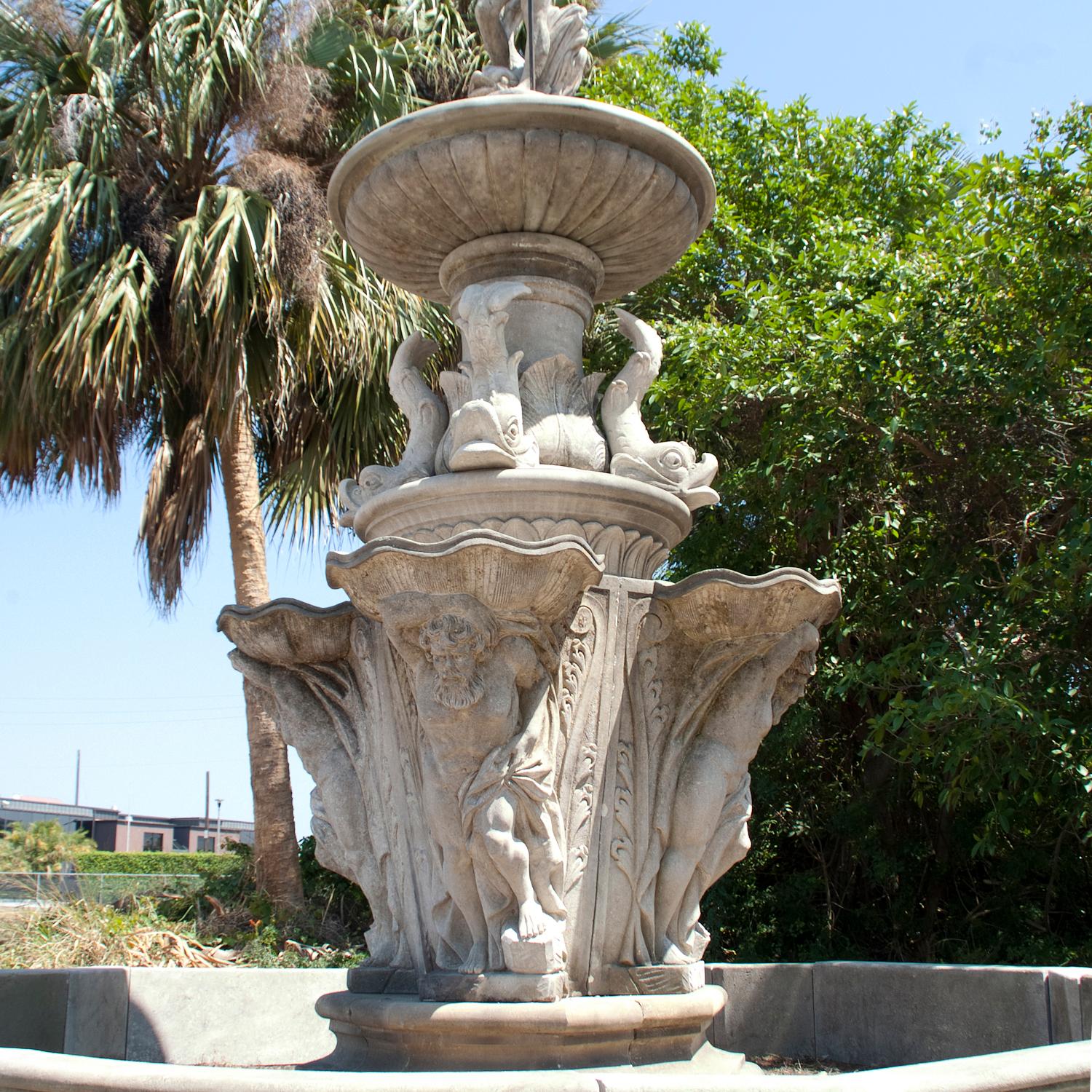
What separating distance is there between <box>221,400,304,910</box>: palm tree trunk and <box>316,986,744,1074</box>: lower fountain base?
617 cm

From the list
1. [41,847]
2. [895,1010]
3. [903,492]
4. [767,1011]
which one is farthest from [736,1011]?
[41,847]

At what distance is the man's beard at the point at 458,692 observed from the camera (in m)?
3.62

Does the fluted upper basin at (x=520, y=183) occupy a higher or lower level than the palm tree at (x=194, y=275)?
lower

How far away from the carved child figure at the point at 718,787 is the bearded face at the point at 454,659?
2.89ft

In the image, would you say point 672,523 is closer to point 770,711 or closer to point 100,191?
point 770,711

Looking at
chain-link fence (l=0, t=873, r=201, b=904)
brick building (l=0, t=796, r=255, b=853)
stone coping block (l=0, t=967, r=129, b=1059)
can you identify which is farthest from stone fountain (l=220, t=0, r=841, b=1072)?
brick building (l=0, t=796, r=255, b=853)

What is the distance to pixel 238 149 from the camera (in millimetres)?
11156

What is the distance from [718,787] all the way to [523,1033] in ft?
3.47

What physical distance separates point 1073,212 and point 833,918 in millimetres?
5818

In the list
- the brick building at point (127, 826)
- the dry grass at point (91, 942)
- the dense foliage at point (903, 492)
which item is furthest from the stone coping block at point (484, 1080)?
the brick building at point (127, 826)

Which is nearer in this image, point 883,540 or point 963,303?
point 963,303

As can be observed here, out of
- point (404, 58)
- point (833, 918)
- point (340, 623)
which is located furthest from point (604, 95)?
point (340, 623)

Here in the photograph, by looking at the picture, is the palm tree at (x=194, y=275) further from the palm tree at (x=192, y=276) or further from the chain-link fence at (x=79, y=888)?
the chain-link fence at (x=79, y=888)

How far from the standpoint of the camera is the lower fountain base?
343 centimetres
